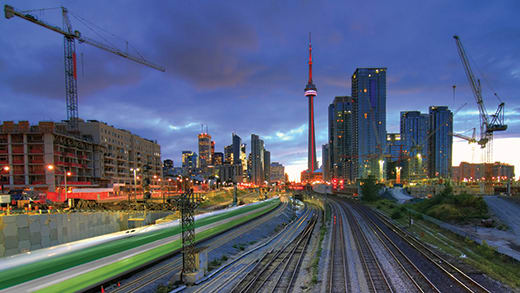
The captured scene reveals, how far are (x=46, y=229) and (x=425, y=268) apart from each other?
126ft

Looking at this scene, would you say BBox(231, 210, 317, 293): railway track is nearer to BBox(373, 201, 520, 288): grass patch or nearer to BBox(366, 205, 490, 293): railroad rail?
BBox(366, 205, 490, 293): railroad rail

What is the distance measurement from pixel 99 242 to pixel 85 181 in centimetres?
7200

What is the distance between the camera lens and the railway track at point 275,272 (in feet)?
65.0

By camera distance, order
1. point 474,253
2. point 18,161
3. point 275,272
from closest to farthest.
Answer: point 275,272
point 474,253
point 18,161

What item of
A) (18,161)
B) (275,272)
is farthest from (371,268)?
(18,161)

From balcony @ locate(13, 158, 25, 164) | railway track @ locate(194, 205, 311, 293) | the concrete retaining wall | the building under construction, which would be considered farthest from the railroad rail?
balcony @ locate(13, 158, 25, 164)

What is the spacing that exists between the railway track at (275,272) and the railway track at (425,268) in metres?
9.60

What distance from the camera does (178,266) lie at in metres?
25.1

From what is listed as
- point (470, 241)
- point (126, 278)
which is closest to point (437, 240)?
point (470, 241)

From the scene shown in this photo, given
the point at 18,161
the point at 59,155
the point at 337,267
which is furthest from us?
the point at 59,155

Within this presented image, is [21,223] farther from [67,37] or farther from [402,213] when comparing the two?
[67,37]

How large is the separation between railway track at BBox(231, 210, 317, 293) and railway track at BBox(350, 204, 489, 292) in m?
9.60

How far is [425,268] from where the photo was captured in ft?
74.1

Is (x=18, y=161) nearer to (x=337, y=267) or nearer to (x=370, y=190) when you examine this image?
(x=337, y=267)
